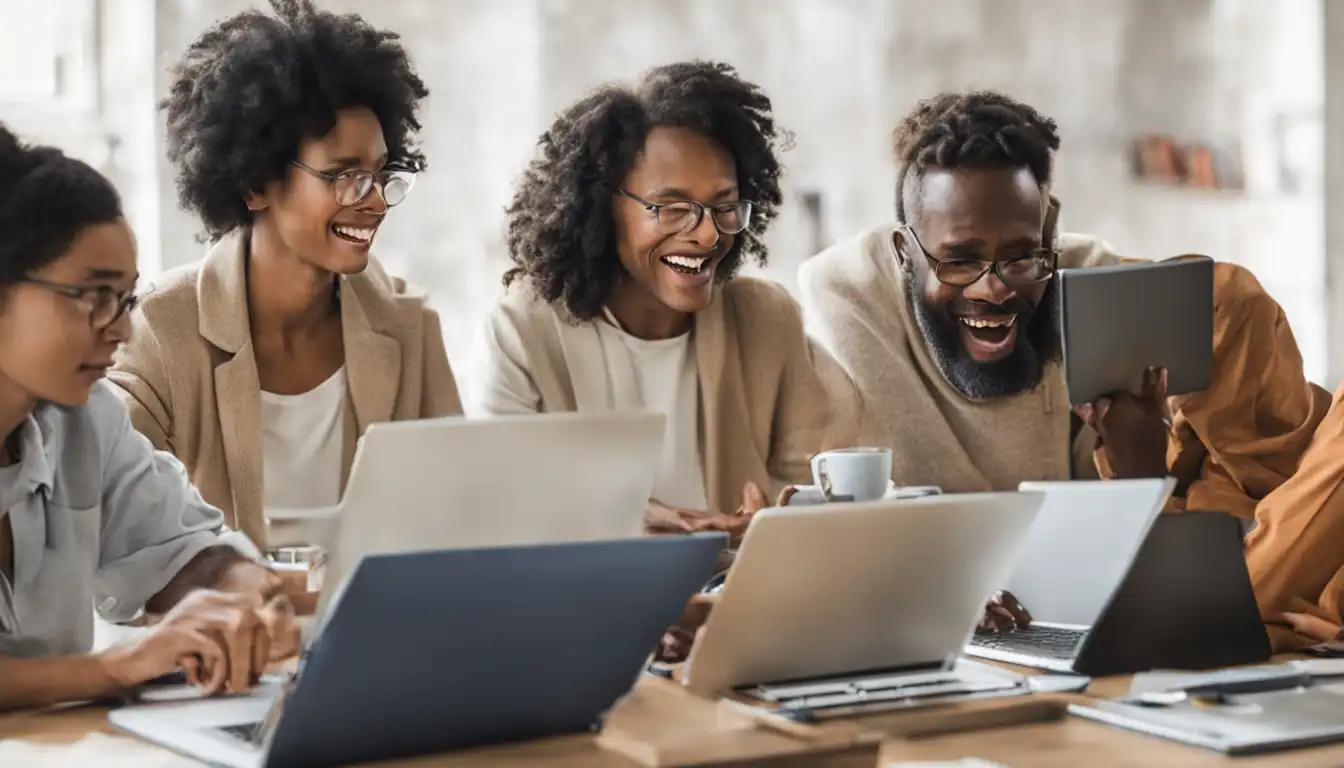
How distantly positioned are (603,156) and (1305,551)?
4.87ft

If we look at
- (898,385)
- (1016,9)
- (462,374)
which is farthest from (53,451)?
(1016,9)

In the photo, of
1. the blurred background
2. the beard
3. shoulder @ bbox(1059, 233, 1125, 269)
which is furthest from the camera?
the blurred background

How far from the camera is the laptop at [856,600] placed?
151cm

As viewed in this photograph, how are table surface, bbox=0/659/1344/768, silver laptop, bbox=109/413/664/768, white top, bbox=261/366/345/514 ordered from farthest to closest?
white top, bbox=261/366/345/514 < silver laptop, bbox=109/413/664/768 < table surface, bbox=0/659/1344/768

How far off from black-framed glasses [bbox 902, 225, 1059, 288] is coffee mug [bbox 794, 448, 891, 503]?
3.46 ft

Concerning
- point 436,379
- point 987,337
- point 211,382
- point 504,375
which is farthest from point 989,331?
point 211,382

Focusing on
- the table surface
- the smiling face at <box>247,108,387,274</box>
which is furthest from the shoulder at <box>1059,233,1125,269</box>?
the table surface

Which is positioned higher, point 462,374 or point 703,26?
point 703,26

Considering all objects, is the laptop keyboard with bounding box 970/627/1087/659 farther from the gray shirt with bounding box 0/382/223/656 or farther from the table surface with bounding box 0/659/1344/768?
the gray shirt with bounding box 0/382/223/656

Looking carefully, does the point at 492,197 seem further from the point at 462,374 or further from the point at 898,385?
the point at 898,385

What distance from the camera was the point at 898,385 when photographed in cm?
328

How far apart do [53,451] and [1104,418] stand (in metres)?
1.52

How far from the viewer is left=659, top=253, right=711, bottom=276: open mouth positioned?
3.01m

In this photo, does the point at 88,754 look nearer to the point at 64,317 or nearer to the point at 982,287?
the point at 64,317
